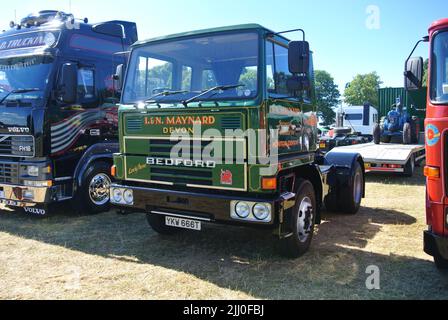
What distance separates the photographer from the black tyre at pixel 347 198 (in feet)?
22.8

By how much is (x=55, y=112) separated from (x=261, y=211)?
4.09m

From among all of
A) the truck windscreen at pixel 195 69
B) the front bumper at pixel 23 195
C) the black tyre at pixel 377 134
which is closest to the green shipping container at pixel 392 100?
the black tyre at pixel 377 134

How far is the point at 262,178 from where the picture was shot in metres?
4.21

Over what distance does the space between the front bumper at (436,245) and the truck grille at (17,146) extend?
562 cm

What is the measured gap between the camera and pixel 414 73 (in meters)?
4.41

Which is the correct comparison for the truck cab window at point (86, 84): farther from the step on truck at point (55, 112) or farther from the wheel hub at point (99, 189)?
the wheel hub at point (99, 189)

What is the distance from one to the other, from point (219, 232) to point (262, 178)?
80.5 inches

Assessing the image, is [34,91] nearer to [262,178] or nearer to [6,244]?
[6,244]

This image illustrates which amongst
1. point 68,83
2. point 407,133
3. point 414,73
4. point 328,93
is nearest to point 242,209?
point 414,73

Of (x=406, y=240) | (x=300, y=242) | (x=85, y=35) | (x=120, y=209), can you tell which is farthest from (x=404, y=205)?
(x=85, y=35)

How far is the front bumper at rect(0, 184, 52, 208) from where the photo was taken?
6.36m

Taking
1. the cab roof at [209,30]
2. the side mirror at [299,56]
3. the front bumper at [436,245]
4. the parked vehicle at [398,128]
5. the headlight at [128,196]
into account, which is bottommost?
the front bumper at [436,245]

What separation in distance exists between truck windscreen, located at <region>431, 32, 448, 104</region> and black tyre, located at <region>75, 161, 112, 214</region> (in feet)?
17.6
